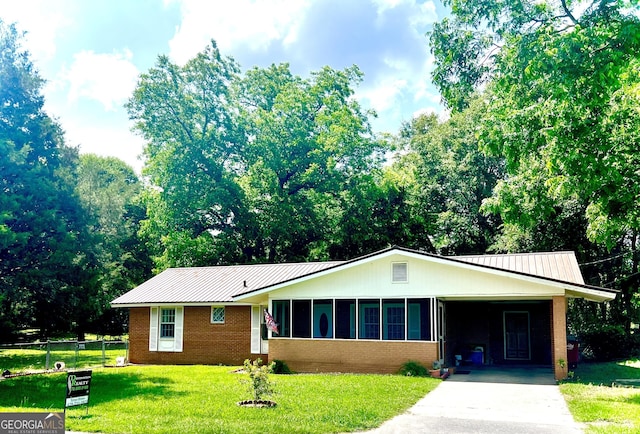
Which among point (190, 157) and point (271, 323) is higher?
point (190, 157)

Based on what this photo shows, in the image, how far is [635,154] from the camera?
13.3m

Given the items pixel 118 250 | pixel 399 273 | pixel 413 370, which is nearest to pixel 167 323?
pixel 399 273

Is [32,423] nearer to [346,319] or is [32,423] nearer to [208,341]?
[346,319]

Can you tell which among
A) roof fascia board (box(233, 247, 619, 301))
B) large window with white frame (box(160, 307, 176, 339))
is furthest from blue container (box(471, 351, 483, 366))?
large window with white frame (box(160, 307, 176, 339))

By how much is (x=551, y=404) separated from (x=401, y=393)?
328cm

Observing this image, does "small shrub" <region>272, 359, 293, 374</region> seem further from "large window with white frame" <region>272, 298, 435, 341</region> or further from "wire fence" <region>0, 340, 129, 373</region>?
"wire fence" <region>0, 340, 129, 373</region>

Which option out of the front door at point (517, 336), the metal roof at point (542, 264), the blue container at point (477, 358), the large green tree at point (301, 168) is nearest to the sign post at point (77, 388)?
the metal roof at point (542, 264)

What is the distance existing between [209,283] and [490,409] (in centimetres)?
1503

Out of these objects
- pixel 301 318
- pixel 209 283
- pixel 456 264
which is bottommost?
pixel 301 318

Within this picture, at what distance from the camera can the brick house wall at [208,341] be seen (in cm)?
2180

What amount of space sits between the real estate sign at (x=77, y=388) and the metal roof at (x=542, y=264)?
12.1 metres

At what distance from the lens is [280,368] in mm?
19375

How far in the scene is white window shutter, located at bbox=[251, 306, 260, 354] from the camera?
21.6m

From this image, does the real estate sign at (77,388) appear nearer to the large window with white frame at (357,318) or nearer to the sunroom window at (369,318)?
the large window with white frame at (357,318)
